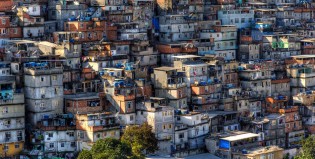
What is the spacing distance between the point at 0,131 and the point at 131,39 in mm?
14931

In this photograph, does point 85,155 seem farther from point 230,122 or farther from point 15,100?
point 230,122

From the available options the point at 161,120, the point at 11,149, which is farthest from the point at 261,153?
the point at 11,149

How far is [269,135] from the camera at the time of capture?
6184 cm

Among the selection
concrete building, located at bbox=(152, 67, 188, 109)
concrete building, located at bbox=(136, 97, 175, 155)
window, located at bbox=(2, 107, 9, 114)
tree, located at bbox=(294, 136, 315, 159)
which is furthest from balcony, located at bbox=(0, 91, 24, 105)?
tree, located at bbox=(294, 136, 315, 159)

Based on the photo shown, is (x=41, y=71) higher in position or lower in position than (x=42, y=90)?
higher

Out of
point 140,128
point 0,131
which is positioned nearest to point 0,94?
point 0,131

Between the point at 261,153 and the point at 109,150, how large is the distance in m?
9.86

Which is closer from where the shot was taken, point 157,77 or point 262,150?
point 262,150

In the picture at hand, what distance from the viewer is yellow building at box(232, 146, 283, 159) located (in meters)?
56.6

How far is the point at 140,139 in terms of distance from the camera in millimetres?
54281

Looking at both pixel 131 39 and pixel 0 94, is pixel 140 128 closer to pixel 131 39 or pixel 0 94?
pixel 0 94

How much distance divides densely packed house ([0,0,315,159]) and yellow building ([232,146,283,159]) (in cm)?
7

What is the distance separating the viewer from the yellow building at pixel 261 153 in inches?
Result: 2227

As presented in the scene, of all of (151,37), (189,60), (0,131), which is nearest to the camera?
(0,131)
